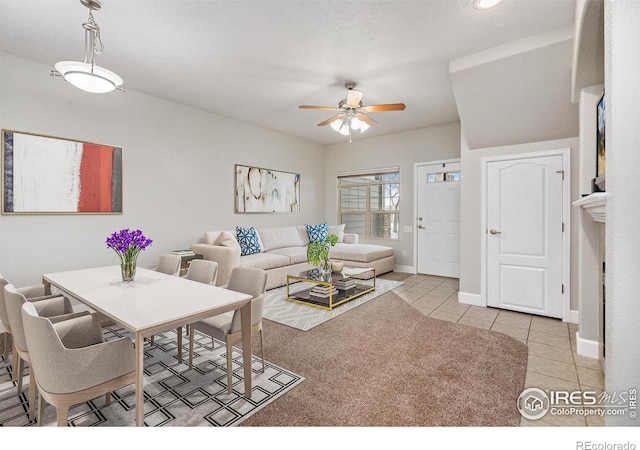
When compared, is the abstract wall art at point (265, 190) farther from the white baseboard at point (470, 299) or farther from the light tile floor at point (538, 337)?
the white baseboard at point (470, 299)

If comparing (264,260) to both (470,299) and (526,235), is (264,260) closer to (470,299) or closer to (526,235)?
(470,299)

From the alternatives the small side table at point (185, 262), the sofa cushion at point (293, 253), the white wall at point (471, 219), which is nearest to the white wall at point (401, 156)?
the white wall at point (471, 219)

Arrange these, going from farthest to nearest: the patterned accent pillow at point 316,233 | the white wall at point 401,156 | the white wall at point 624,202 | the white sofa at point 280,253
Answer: the patterned accent pillow at point 316,233 < the white wall at point 401,156 < the white sofa at point 280,253 < the white wall at point 624,202

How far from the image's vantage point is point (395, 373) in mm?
2236

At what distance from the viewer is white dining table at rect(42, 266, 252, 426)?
143 centimetres

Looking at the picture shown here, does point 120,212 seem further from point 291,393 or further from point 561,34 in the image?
point 561,34

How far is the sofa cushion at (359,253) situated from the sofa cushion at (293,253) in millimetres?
671

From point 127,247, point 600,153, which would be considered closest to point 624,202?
point 600,153

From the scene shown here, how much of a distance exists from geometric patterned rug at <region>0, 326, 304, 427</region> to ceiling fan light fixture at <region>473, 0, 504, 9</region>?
10.0 feet

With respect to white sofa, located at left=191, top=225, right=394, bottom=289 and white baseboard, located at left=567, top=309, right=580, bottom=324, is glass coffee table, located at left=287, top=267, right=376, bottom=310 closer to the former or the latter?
white sofa, located at left=191, top=225, right=394, bottom=289

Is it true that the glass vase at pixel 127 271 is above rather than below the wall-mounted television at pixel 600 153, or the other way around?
below

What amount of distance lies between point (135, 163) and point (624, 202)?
4.58 m

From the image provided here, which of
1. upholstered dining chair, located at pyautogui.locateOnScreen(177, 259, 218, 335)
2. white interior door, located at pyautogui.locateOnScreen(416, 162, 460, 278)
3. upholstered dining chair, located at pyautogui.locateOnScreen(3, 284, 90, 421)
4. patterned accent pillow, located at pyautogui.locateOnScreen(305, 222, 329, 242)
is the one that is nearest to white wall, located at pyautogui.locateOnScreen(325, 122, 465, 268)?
white interior door, located at pyautogui.locateOnScreen(416, 162, 460, 278)

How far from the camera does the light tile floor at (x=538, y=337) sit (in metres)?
2.13
